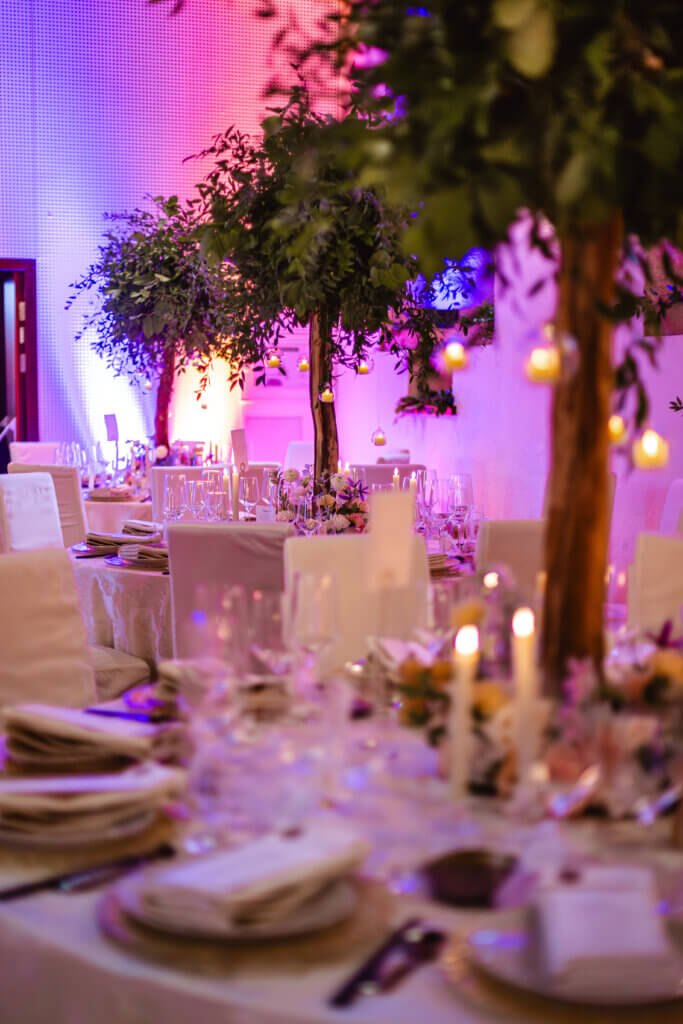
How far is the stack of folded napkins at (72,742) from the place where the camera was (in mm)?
1709

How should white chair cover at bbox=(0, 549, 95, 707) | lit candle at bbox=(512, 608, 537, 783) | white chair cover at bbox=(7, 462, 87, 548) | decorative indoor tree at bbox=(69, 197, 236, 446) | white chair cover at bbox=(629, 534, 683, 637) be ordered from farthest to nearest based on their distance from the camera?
decorative indoor tree at bbox=(69, 197, 236, 446), white chair cover at bbox=(7, 462, 87, 548), white chair cover at bbox=(629, 534, 683, 637), white chair cover at bbox=(0, 549, 95, 707), lit candle at bbox=(512, 608, 537, 783)

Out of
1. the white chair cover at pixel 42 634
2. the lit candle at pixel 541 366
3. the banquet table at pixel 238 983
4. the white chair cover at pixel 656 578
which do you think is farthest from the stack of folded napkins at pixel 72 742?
the white chair cover at pixel 656 578

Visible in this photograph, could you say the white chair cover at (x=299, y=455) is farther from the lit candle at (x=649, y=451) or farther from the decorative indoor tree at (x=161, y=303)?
the lit candle at (x=649, y=451)

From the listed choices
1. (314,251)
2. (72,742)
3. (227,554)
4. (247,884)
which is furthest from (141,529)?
(247,884)

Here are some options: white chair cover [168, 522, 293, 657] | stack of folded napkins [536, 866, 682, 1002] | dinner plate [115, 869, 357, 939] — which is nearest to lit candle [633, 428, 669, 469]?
stack of folded napkins [536, 866, 682, 1002]

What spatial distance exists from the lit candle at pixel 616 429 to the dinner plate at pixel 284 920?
2.29 feet

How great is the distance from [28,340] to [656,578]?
28.4ft

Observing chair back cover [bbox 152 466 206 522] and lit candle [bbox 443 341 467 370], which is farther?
chair back cover [bbox 152 466 206 522]

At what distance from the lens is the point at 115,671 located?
153 inches

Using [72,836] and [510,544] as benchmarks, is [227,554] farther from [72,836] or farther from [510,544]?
[72,836]

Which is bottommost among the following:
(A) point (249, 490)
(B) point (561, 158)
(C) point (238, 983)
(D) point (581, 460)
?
(C) point (238, 983)

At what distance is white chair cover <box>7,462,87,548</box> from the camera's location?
684 cm

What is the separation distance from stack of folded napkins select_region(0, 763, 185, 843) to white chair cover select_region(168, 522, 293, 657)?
6.39ft

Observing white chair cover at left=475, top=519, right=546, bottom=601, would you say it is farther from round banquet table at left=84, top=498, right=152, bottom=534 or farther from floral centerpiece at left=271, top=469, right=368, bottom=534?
round banquet table at left=84, top=498, right=152, bottom=534
